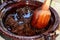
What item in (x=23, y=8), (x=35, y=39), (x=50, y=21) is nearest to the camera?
(x=35, y=39)

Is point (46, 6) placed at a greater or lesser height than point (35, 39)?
greater

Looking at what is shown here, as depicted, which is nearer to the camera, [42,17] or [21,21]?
[42,17]

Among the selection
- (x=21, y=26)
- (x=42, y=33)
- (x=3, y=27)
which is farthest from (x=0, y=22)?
(x=42, y=33)

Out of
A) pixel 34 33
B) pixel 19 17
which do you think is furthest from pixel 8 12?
pixel 34 33

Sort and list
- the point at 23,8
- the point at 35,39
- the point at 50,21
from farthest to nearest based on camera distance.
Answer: the point at 23,8 → the point at 50,21 → the point at 35,39

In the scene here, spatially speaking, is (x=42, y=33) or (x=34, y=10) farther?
(x=34, y=10)

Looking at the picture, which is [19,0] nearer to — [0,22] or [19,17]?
[19,17]

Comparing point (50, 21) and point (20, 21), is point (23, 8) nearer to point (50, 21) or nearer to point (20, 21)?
point (20, 21)
